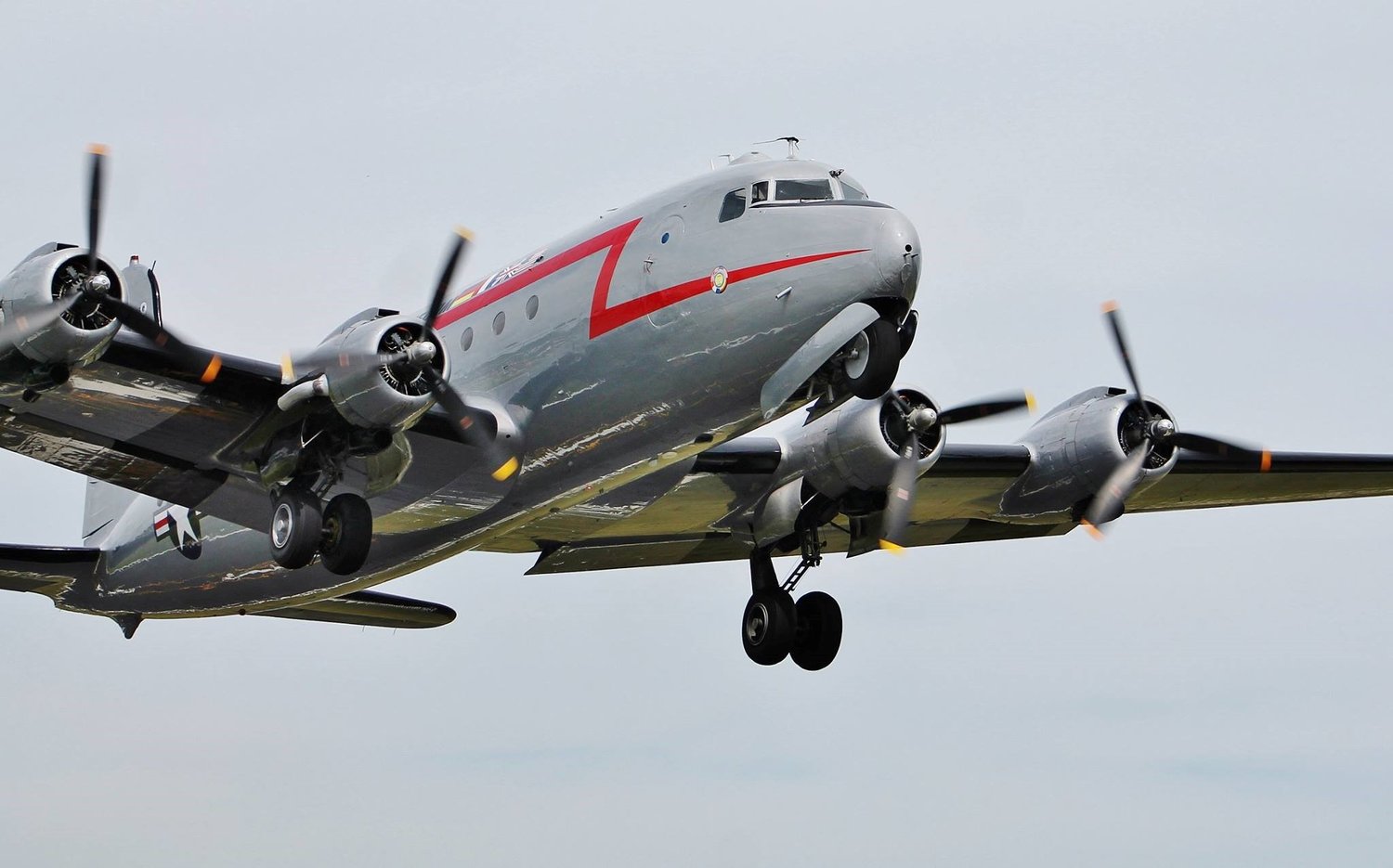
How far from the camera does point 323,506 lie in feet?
57.7

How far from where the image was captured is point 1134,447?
2080cm

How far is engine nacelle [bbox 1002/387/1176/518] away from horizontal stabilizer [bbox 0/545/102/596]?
11.6 metres

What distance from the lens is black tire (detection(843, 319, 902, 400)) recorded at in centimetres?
1589

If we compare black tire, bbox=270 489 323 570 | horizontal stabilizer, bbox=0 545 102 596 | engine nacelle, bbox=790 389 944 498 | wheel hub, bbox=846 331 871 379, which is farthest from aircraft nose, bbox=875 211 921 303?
horizontal stabilizer, bbox=0 545 102 596

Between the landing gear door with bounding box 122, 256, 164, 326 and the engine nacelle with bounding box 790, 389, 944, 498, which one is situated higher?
the landing gear door with bounding box 122, 256, 164, 326

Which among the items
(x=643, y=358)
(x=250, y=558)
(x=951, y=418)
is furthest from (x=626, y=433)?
(x=250, y=558)

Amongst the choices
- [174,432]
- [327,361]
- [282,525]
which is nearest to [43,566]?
[174,432]

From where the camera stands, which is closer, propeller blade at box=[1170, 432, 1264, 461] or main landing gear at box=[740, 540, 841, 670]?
propeller blade at box=[1170, 432, 1264, 461]

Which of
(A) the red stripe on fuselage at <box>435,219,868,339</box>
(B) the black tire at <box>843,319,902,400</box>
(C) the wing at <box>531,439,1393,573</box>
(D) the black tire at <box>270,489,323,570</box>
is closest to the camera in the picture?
(B) the black tire at <box>843,319,902,400</box>

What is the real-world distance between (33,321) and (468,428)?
13.8ft

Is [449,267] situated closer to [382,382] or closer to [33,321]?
[382,382]

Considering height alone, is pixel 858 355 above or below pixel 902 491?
above

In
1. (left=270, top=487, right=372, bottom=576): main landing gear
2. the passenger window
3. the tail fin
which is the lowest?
the tail fin

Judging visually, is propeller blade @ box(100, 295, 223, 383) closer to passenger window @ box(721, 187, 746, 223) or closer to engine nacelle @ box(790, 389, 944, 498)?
passenger window @ box(721, 187, 746, 223)
